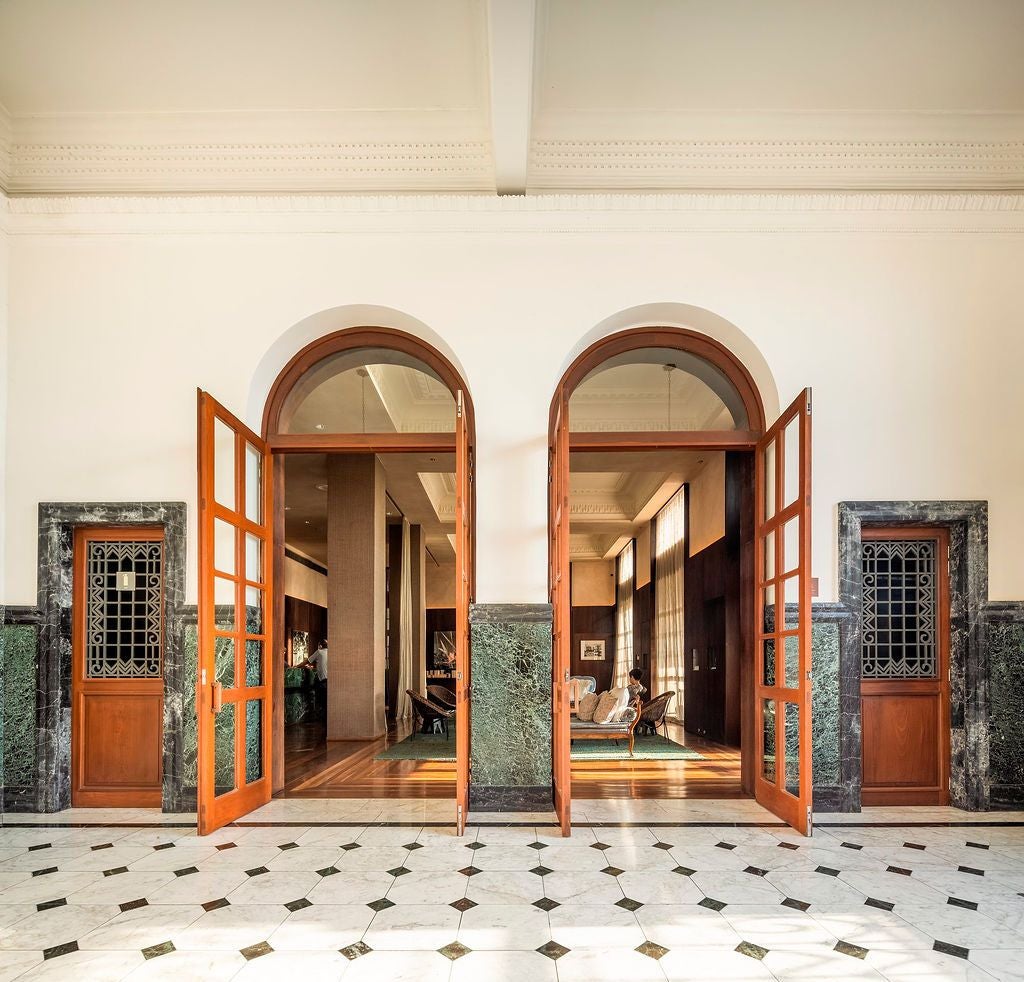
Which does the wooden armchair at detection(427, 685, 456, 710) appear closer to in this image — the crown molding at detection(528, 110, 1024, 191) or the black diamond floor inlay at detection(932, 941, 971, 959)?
the crown molding at detection(528, 110, 1024, 191)

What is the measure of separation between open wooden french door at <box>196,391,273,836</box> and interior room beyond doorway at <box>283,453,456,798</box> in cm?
81

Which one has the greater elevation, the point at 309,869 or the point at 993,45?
the point at 993,45

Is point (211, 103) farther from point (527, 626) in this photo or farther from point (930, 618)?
point (930, 618)

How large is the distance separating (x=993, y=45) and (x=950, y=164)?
3.04 ft

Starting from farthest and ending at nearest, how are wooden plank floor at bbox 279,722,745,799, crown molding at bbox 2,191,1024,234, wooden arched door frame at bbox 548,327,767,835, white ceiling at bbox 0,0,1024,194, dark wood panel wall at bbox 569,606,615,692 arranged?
dark wood panel wall at bbox 569,606,615,692, wooden plank floor at bbox 279,722,745,799, crown molding at bbox 2,191,1024,234, wooden arched door frame at bbox 548,327,767,835, white ceiling at bbox 0,0,1024,194

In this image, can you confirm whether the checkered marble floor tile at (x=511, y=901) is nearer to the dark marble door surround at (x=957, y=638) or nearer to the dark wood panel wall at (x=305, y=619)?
the dark marble door surround at (x=957, y=638)

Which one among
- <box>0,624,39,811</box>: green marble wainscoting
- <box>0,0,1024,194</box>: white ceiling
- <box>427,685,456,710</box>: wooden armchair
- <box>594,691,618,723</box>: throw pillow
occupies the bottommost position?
<box>427,685,456,710</box>: wooden armchair

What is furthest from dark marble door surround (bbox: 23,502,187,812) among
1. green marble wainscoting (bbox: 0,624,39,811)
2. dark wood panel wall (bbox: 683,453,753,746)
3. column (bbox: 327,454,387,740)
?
dark wood panel wall (bbox: 683,453,753,746)

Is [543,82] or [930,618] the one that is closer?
[543,82]

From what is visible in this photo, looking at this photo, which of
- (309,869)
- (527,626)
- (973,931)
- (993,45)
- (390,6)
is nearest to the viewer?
(973,931)

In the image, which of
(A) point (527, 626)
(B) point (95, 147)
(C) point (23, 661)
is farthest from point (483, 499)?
(B) point (95, 147)

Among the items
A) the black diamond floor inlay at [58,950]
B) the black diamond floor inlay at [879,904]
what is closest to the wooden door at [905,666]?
the black diamond floor inlay at [879,904]

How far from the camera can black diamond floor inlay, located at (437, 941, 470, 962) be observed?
10.7ft

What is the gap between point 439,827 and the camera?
5.13m
